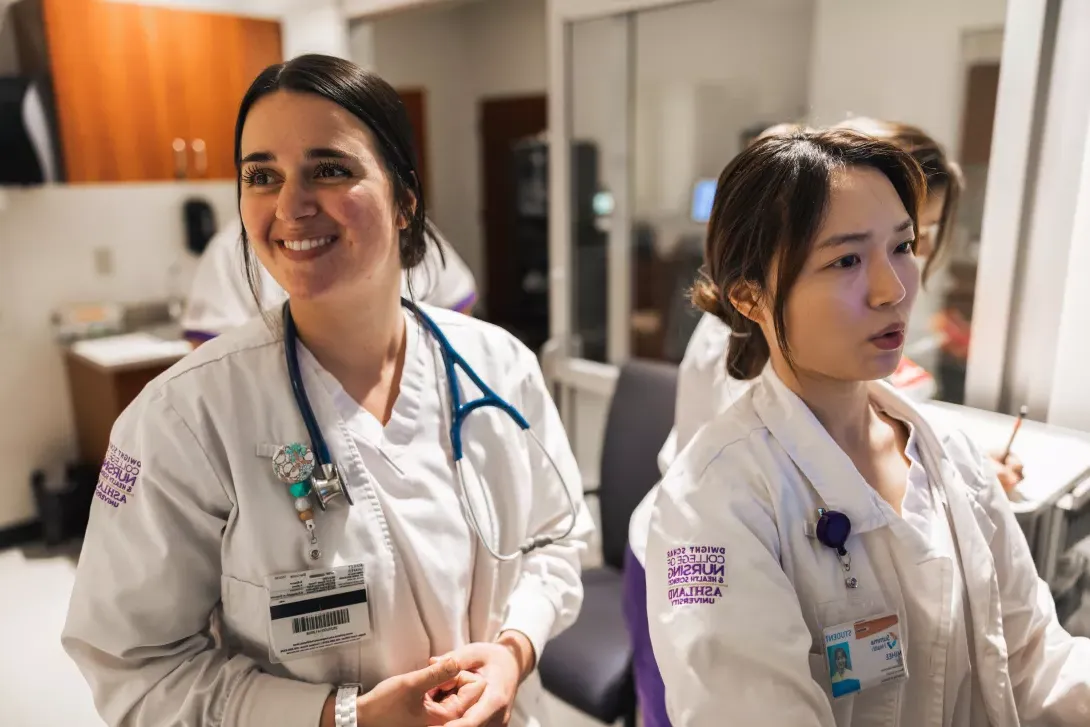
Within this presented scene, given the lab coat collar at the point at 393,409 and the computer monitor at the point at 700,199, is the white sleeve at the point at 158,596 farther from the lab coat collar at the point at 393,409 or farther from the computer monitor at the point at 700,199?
the computer monitor at the point at 700,199

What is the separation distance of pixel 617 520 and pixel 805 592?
4.09 feet

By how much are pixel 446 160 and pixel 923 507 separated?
4.76 meters

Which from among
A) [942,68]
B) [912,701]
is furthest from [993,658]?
[942,68]

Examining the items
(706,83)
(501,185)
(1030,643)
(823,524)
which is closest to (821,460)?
(823,524)

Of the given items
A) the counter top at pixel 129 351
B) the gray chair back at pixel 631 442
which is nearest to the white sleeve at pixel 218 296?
the counter top at pixel 129 351

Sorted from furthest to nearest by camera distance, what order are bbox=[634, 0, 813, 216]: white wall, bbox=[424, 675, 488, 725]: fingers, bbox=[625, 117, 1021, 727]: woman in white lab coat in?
bbox=[634, 0, 813, 216]: white wall → bbox=[625, 117, 1021, 727]: woman in white lab coat → bbox=[424, 675, 488, 725]: fingers

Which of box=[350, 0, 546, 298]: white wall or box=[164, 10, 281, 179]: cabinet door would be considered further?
box=[350, 0, 546, 298]: white wall

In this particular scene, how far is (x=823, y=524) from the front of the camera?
0.92m

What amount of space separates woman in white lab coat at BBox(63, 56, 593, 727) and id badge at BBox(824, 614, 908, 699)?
0.40 meters

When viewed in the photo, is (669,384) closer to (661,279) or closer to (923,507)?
(661,279)

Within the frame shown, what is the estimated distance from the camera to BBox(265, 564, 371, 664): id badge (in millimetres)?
928

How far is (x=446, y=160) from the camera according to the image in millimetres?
5363

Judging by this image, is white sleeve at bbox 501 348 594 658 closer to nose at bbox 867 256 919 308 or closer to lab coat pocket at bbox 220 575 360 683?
lab coat pocket at bbox 220 575 360 683

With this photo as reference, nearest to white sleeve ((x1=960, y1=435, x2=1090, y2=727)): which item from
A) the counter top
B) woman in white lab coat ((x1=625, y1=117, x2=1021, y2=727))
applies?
woman in white lab coat ((x1=625, y1=117, x2=1021, y2=727))
